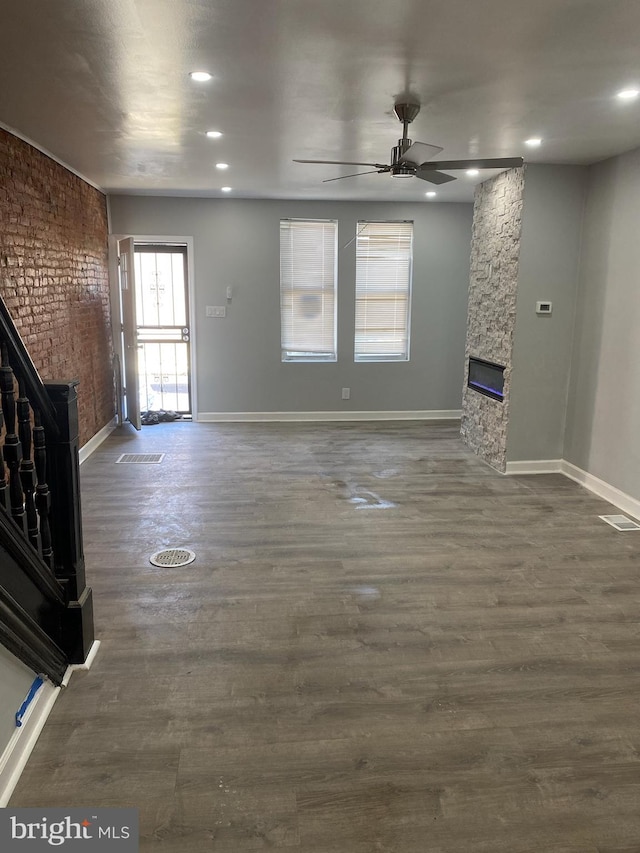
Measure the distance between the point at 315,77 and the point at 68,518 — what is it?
238 centimetres

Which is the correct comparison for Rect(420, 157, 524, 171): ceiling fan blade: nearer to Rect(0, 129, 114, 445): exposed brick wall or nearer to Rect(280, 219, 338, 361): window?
Rect(0, 129, 114, 445): exposed brick wall

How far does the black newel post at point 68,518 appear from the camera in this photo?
7.61ft

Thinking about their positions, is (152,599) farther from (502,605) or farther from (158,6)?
(158,6)

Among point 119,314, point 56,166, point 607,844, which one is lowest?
Answer: point 607,844

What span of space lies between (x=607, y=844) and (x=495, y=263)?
4.62 metres

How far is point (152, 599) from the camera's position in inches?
123

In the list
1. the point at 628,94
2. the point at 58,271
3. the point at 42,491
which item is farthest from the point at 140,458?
the point at 628,94

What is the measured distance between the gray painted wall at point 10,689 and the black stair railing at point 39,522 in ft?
0.12

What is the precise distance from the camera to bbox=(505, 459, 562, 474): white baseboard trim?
5340 mm

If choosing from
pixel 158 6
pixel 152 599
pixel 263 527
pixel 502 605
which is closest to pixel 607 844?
pixel 502 605

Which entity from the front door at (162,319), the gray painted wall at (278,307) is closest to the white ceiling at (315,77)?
the gray painted wall at (278,307)

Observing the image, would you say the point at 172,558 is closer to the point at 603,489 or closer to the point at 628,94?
the point at 603,489

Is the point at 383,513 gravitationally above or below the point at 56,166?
below

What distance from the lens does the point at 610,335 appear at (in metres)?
4.67
